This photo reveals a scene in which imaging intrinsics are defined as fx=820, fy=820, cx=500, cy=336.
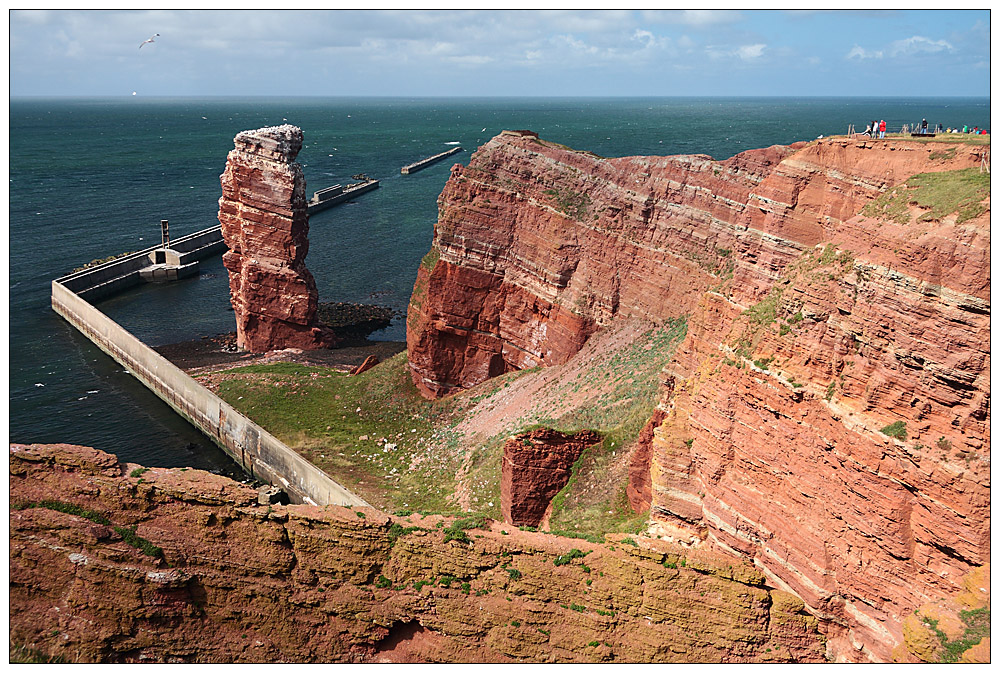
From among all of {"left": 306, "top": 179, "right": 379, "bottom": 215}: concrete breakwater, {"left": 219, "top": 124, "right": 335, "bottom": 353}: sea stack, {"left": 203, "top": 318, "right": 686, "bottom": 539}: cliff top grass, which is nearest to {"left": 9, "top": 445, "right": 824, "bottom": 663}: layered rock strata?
{"left": 203, "top": 318, "right": 686, "bottom": 539}: cliff top grass

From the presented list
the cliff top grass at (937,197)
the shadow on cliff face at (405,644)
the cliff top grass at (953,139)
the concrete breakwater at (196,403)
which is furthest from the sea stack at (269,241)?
the cliff top grass at (937,197)

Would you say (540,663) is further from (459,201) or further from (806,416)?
(459,201)

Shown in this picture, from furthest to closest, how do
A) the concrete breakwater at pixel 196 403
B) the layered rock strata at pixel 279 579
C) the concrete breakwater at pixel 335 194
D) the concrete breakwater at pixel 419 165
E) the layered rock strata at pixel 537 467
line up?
the concrete breakwater at pixel 419 165 → the concrete breakwater at pixel 335 194 → the concrete breakwater at pixel 196 403 → the layered rock strata at pixel 537 467 → the layered rock strata at pixel 279 579

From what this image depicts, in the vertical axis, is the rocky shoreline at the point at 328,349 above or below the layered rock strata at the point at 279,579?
below

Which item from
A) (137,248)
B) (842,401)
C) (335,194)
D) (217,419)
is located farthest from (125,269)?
(842,401)

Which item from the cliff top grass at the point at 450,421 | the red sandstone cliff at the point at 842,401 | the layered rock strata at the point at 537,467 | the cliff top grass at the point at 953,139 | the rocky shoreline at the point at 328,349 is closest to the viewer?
the red sandstone cliff at the point at 842,401

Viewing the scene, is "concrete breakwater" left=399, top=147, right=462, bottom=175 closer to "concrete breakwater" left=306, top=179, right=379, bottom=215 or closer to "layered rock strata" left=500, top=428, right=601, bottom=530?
"concrete breakwater" left=306, top=179, right=379, bottom=215

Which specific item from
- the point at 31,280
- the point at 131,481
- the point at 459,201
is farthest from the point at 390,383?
the point at 31,280

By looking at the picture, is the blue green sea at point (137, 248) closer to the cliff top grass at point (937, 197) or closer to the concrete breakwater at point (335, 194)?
the concrete breakwater at point (335, 194)
